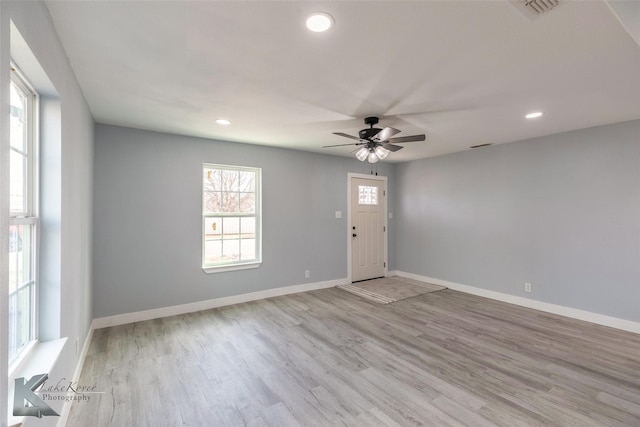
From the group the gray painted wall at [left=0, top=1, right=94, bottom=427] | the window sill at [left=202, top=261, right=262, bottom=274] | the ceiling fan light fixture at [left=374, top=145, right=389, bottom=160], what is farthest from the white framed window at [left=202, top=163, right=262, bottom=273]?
the ceiling fan light fixture at [left=374, top=145, right=389, bottom=160]

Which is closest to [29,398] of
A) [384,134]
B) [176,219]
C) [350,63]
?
[350,63]

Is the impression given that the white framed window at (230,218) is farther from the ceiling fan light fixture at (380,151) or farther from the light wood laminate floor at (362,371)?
the ceiling fan light fixture at (380,151)

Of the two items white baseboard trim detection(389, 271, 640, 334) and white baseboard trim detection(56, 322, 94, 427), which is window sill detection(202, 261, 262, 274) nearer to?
white baseboard trim detection(56, 322, 94, 427)

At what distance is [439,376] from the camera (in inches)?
95.8

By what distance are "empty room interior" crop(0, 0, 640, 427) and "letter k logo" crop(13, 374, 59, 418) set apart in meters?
0.01

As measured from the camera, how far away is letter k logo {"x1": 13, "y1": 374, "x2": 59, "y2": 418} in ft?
4.00

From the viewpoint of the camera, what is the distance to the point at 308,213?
5094 millimetres

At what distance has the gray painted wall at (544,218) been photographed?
3.43m

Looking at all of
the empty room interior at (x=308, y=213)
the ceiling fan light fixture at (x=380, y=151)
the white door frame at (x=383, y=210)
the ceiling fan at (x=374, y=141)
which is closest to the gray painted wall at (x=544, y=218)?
the empty room interior at (x=308, y=213)

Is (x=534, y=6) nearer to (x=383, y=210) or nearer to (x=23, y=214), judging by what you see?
(x=23, y=214)

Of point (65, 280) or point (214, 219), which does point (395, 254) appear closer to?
point (214, 219)

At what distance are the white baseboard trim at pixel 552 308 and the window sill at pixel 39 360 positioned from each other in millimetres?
5185

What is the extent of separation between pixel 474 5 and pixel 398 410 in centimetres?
249

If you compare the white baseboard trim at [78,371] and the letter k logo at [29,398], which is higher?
the letter k logo at [29,398]
